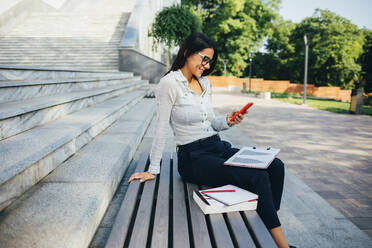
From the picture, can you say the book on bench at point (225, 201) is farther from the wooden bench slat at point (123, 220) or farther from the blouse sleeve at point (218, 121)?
the blouse sleeve at point (218, 121)

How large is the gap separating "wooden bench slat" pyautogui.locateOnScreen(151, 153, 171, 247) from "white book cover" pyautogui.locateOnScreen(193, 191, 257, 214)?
0.23m

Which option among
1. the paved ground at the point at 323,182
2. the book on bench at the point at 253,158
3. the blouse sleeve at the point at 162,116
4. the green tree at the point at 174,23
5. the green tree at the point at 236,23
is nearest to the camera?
the book on bench at the point at 253,158

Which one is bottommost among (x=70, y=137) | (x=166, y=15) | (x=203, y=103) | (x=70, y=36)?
(x=70, y=137)

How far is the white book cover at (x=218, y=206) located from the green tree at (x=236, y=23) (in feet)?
103

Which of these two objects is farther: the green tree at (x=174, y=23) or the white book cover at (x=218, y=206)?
→ the green tree at (x=174, y=23)

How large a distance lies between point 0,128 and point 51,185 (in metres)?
0.74

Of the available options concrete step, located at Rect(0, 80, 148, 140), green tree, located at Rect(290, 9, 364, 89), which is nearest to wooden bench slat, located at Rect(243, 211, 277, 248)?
concrete step, located at Rect(0, 80, 148, 140)

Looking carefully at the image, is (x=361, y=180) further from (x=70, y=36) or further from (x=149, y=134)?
(x=70, y=36)

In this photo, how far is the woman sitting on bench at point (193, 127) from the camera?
198 centimetres

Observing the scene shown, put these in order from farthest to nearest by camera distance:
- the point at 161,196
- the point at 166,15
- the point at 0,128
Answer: the point at 166,15, the point at 0,128, the point at 161,196

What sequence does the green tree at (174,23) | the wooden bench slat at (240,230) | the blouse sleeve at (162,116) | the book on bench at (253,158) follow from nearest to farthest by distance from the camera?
the wooden bench slat at (240,230), the book on bench at (253,158), the blouse sleeve at (162,116), the green tree at (174,23)

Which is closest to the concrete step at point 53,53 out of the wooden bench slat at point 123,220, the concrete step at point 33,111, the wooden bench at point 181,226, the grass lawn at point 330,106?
the concrete step at point 33,111

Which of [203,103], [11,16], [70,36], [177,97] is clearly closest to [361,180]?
[203,103]

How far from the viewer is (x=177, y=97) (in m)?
2.17
